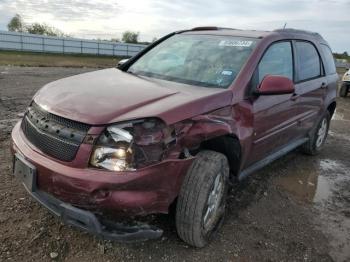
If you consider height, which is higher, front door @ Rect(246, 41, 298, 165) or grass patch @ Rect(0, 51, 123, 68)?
front door @ Rect(246, 41, 298, 165)

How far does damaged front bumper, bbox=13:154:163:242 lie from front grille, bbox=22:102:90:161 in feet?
0.70

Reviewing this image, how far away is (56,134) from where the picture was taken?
297cm

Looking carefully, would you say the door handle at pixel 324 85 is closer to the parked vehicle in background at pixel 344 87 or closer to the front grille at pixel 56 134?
the front grille at pixel 56 134

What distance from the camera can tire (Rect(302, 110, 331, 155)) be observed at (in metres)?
6.32

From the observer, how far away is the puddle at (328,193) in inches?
159

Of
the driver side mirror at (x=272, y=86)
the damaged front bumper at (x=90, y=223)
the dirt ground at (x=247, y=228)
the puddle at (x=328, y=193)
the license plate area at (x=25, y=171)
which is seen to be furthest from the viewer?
the puddle at (x=328, y=193)

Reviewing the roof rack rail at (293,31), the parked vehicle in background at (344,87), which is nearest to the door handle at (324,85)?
the roof rack rail at (293,31)

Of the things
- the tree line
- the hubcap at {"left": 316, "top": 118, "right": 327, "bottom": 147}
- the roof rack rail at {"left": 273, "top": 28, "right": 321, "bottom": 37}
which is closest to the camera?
the roof rack rail at {"left": 273, "top": 28, "right": 321, "bottom": 37}

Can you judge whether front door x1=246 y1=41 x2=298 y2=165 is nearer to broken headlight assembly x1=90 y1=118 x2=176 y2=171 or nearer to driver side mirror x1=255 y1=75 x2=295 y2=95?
driver side mirror x1=255 y1=75 x2=295 y2=95

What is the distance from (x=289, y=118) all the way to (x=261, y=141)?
0.79 meters

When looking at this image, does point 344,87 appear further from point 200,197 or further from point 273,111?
point 200,197

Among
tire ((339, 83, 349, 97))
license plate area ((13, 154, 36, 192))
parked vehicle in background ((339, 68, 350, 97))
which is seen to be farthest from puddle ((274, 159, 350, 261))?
tire ((339, 83, 349, 97))

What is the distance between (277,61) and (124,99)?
2.14 metres

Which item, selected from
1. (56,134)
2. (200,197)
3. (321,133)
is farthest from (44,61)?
(200,197)
